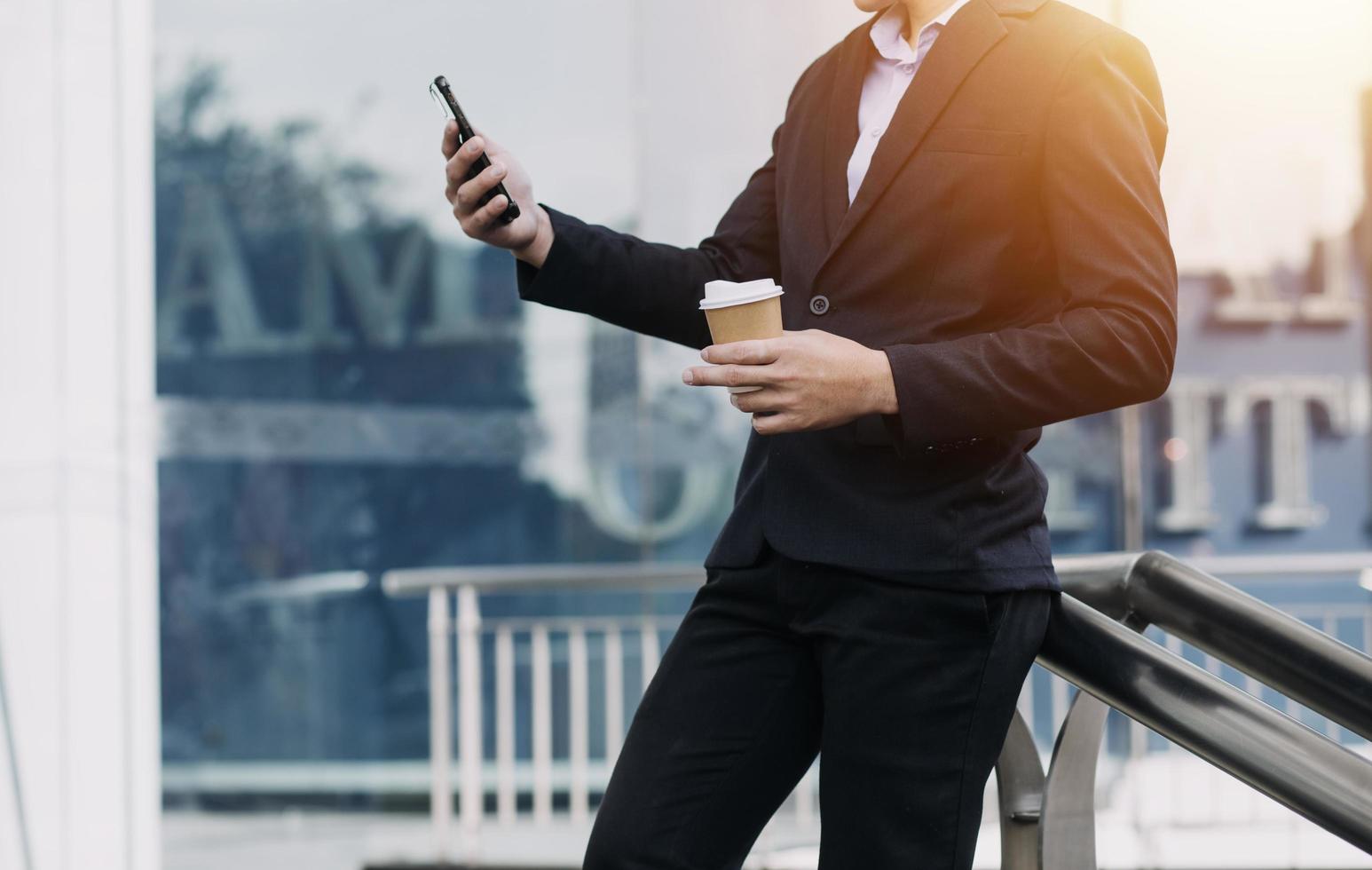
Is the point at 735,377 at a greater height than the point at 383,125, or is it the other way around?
the point at 383,125

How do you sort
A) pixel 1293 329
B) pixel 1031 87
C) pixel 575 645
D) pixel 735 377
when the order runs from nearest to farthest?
1. pixel 735 377
2. pixel 1031 87
3. pixel 575 645
4. pixel 1293 329

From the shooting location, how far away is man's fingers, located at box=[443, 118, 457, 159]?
1015mm

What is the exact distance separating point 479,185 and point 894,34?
13.7 inches

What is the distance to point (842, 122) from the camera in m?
1.03

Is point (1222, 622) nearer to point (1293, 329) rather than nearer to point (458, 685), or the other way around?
point (458, 685)

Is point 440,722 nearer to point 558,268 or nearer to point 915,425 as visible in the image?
point 558,268

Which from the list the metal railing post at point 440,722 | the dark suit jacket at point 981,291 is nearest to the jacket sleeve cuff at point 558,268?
the dark suit jacket at point 981,291

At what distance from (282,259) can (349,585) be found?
0.98 meters

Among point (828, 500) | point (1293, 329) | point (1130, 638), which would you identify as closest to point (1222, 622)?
point (1130, 638)

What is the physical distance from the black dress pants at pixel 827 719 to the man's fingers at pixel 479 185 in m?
0.35

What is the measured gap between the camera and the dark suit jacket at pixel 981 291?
0.87m

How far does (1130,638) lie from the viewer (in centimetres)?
91

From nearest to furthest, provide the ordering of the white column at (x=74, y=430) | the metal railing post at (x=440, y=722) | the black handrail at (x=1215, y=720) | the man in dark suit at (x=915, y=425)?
the black handrail at (x=1215, y=720) < the man in dark suit at (x=915, y=425) < the white column at (x=74, y=430) < the metal railing post at (x=440, y=722)

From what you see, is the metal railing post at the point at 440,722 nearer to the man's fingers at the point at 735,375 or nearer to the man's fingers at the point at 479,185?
the man's fingers at the point at 479,185
